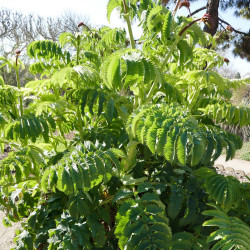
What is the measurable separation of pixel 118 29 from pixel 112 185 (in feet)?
3.66

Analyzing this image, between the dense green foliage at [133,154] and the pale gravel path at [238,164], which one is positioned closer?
the dense green foliage at [133,154]

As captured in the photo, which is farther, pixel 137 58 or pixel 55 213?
pixel 55 213

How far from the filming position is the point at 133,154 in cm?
165

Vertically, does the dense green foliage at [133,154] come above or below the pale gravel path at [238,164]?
above

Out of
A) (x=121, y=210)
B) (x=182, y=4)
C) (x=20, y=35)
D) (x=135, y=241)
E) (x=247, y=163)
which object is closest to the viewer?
(x=135, y=241)

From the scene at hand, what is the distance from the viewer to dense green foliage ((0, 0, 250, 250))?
115 cm

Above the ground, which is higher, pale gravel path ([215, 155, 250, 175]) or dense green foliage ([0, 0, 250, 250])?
dense green foliage ([0, 0, 250, 250])

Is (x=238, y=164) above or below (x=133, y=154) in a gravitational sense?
below

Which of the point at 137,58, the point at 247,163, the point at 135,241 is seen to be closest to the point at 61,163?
the point at 135,241

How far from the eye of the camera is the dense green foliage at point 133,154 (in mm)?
1153

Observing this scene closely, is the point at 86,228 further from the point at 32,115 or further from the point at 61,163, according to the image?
the point at 32,115

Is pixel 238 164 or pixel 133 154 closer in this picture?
pixel 133 154

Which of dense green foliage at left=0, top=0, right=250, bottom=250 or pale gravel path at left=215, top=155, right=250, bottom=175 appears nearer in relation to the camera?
dense green foliage at left=0, top=0, right=250, bottom=250

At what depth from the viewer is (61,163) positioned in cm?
121
